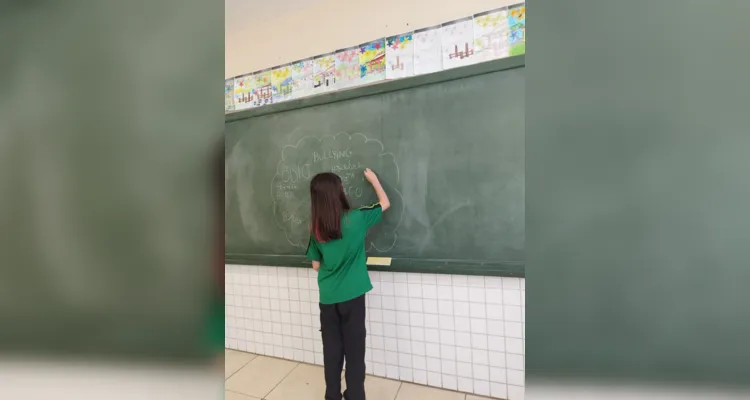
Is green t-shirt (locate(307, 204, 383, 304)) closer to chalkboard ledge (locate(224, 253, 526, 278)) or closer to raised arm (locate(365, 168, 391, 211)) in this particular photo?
raised arm (locate(365, 168, 391, 211))

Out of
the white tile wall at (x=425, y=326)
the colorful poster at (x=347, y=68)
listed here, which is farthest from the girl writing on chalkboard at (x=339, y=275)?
the colorful poster at (x=347, y=68)

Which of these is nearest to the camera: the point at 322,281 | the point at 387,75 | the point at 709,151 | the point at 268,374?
the point at 709,151

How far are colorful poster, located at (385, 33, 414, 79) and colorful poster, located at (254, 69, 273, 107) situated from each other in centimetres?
81

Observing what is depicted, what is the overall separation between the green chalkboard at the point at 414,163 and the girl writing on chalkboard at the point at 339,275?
0.85 feet

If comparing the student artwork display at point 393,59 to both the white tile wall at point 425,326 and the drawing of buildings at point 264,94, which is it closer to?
the drawing of buildings at point 264,94

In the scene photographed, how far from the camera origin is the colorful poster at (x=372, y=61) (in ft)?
5.62

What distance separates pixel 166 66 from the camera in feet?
0.67

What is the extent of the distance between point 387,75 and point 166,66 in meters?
1.62

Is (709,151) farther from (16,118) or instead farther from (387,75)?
(387,75)

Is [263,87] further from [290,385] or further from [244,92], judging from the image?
[290,385]

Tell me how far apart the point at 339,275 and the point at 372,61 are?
1.16 metres

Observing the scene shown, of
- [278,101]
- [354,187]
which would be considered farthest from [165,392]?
[278,101]

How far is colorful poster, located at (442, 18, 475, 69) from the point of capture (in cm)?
153

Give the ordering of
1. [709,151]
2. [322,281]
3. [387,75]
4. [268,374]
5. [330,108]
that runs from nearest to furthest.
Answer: [709,151], [322,281], [387,75], [330,108], [268,374]
